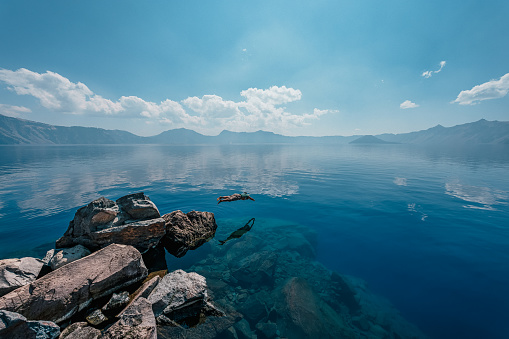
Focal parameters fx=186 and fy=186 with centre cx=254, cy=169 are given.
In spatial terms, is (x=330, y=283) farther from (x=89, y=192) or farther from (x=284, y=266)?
(x=89, y=192)

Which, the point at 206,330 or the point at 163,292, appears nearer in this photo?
the point at 206,330

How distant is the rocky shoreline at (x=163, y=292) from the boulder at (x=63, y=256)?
0.04 m

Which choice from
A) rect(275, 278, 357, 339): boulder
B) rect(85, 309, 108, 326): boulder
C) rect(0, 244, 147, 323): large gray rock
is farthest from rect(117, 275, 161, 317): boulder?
rect(275, 278, 357, 339): boulder

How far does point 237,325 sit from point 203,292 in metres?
1.99

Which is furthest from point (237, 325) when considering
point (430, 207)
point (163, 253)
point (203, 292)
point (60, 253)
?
point (430, 207)

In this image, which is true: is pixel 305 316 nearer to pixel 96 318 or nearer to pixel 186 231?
pixel 96 318

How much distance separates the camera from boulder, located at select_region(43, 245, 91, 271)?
28.4ft

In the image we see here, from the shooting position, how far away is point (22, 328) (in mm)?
5551

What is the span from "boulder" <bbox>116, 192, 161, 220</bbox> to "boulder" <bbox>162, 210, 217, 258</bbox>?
5.22 feet

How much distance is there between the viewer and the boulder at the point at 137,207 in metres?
12.4

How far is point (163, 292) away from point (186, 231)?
6.25m

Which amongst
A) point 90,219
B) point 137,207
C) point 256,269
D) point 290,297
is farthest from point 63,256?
point 290,297

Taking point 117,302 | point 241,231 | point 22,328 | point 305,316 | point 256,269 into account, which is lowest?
point 305,316

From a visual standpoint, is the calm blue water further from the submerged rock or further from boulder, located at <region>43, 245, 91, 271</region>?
boulder, located at <region>43, 245, 91, 271</region>
